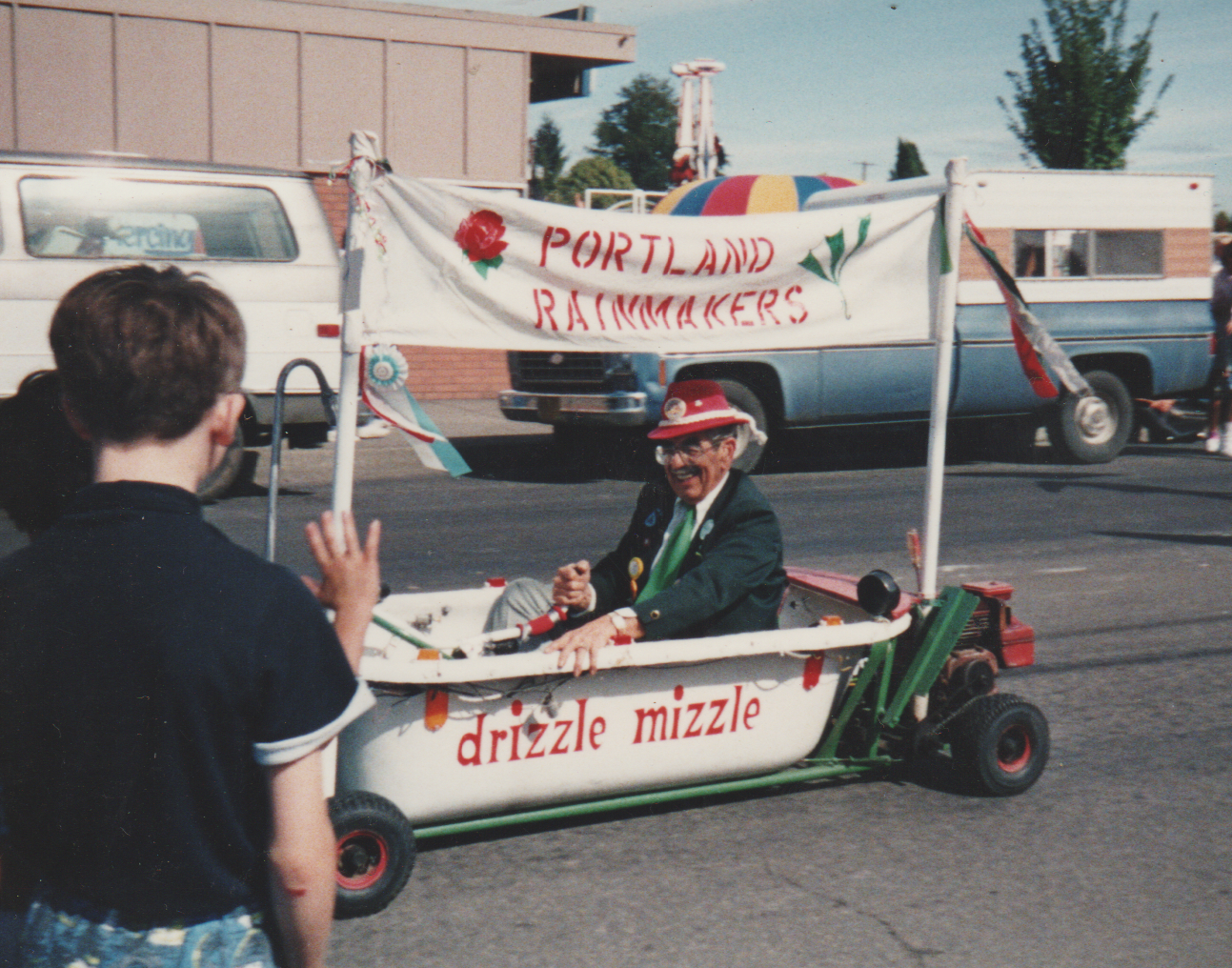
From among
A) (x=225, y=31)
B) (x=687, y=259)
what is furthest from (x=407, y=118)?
(x=687, y=259)

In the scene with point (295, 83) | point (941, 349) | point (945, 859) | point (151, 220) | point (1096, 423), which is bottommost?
point (945, 859)

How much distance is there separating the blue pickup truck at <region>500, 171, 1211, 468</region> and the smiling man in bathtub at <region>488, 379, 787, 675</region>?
6.83 m

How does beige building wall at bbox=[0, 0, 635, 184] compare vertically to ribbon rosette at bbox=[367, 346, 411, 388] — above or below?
above

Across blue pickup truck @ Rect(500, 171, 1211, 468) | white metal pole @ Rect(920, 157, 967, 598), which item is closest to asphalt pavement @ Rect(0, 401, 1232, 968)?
white metal pole @ Rect(920, 157, 967, 598)

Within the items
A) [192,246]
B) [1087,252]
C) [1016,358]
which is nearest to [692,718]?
[192,246]

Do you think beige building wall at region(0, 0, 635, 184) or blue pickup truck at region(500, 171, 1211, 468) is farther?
beige building wall at region(0, 0, 635, 184)

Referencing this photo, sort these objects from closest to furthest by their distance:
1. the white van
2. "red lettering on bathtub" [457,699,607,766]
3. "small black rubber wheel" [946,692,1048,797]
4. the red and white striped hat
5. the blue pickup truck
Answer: "red lettering on bathtub" [457,699,607,766] → the red and white striped hat → "small black rubber wheel" [946,692,1048,797] → the white van → the blue pickup truck

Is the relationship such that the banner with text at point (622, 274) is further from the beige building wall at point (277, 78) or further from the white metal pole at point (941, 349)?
the beige building wall at point (277, 78)

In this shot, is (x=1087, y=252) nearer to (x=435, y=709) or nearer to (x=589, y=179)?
(x=435, y=709)

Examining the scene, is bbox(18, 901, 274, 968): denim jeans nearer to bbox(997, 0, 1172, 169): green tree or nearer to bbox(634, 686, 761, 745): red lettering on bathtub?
bbox(634, 686, 761, 745): red lettering on bathtub

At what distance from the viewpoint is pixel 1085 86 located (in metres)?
20.6

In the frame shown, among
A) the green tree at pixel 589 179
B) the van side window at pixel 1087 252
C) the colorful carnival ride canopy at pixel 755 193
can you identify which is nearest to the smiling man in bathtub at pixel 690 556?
the colorful carnival ride canopy at pixel 755 193

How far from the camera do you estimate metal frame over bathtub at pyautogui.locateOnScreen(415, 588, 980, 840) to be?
4.24m

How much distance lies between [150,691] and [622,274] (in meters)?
2.93
